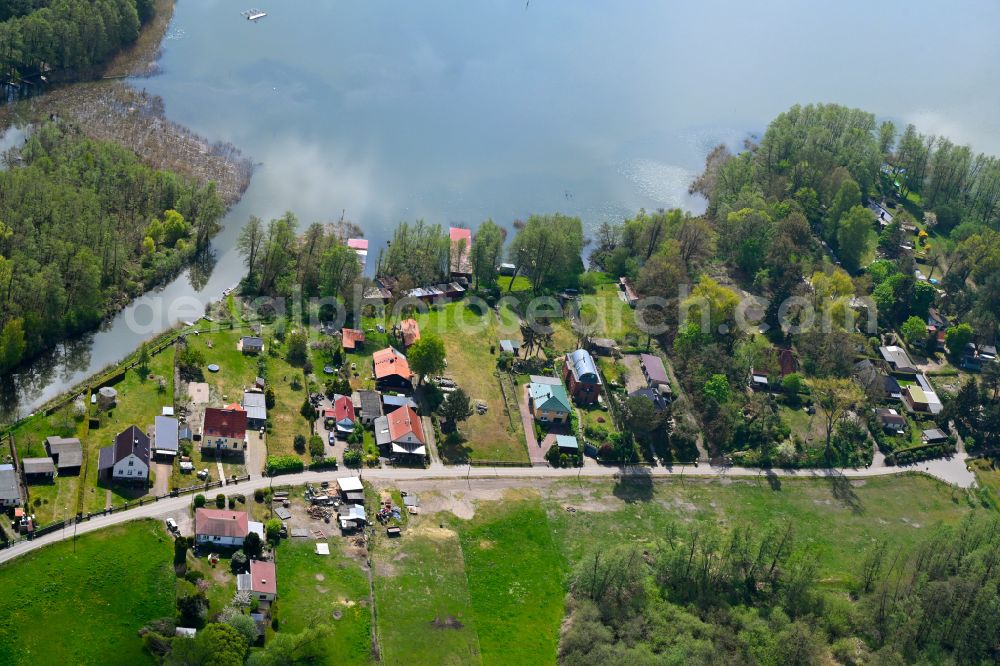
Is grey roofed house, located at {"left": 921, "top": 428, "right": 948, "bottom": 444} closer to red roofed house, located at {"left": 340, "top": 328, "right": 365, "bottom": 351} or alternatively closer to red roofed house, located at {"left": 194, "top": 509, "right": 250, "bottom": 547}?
red roofed house, located at {"left": 340, "top": 328, "right": 365, "bottom": 351}

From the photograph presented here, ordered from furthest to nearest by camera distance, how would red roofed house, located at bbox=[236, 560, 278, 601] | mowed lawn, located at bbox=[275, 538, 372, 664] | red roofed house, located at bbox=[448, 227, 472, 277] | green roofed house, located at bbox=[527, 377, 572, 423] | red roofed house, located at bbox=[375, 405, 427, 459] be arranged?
red roofed house, located at bbox=[448, 227, 472, 277] < green roofed house, located at bbox=[527, 377, 572, 423] < red roofed house, located at bbox=[375, 405, 427, 459] < red roofed house, located at bbox=[236, 560, 278, 601] < mowed lawn, located at bbox=[275, 538, 372, 664]

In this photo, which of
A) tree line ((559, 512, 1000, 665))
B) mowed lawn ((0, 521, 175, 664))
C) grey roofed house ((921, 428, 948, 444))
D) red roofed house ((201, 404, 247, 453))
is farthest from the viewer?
grey roofed house ((921, 428, 948, 444))

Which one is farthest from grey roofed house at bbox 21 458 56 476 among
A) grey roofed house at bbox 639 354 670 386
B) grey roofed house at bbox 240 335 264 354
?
grey roofed house at bbox 639 354 670 386

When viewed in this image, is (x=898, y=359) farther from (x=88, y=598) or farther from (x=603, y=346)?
(x=88, y=598)

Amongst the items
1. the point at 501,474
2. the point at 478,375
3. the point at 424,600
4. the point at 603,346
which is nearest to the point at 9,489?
the point at 424,600

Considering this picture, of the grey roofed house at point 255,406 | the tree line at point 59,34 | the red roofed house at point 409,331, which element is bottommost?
the grey roofed house at point 255,406

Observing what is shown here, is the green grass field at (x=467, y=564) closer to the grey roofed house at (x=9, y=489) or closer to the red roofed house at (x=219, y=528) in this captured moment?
the red roofed house at (x=219, y=528)

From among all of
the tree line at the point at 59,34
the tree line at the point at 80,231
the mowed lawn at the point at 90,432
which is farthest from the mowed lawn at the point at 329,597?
the tree line at the point at 59,34
